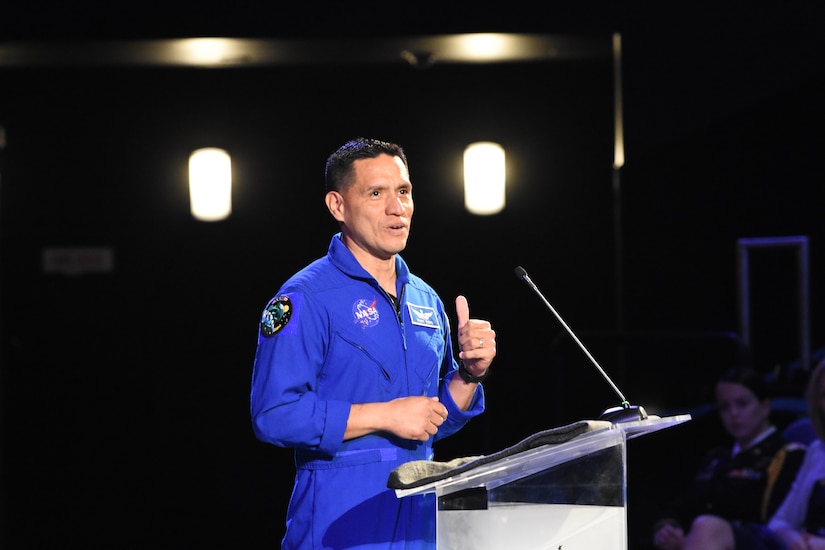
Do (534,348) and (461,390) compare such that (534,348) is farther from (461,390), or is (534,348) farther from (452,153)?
(461,390)

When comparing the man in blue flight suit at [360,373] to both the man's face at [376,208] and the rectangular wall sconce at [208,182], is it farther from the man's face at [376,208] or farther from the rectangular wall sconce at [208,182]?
the rectangular wall sconce at [208,182]

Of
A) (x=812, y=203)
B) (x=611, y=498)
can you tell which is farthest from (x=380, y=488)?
(x=812, y=203)

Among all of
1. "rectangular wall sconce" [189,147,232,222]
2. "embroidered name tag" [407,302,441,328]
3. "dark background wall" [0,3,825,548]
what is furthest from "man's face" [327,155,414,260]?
"rectangular wall sconce" [189,147,232,222]

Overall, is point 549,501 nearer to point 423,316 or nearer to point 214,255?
point 423,316

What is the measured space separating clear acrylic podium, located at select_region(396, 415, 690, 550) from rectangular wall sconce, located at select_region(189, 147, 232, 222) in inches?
153

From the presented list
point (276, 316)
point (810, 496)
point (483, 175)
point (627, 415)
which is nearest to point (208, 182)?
point (483, 175)

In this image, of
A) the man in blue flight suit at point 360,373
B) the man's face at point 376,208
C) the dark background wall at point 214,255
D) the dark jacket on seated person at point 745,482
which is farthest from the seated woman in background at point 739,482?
the man's face at point 376,208

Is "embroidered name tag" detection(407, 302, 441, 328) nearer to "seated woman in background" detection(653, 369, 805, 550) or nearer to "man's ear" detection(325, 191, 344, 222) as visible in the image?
"man's ear" detection(325, 191, 344, 222)

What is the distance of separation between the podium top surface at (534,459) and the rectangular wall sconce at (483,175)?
3.67 meters

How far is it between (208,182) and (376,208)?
3.37 meters

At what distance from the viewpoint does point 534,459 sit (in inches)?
55.4

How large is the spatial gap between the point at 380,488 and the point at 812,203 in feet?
8.35

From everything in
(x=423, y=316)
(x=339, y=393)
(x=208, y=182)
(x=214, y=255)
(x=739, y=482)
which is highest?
(x=208, y=182)

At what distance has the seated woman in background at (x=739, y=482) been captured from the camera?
3326 mm
